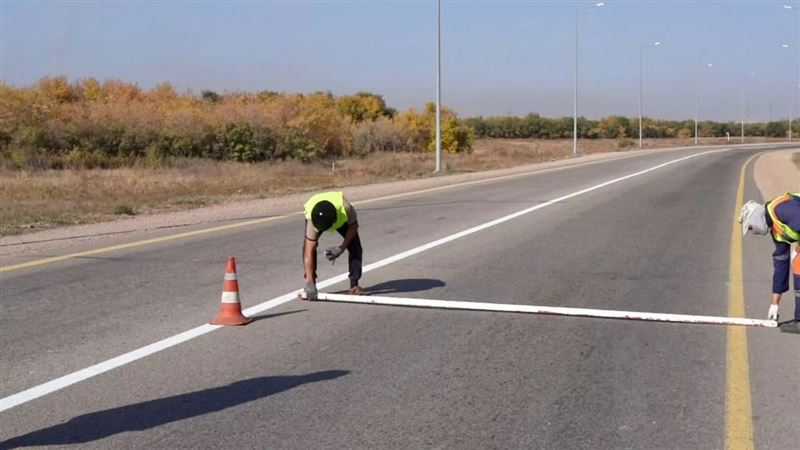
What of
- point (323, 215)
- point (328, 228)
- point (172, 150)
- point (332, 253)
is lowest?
point (332, 253)

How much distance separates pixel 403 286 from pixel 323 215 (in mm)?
1633

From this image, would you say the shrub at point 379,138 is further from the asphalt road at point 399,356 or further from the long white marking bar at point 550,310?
the long white marking bar at point 550,310

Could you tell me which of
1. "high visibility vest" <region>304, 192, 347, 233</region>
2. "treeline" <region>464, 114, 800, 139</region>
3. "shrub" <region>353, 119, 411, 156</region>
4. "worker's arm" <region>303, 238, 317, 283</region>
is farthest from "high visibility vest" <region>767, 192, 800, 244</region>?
"treeline" <region>464, 114, 800, 139</region>

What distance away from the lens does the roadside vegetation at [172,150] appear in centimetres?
2248

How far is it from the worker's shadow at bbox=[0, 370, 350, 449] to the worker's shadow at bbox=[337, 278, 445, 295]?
3230 mm

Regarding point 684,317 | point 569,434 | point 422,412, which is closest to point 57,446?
point 422,412

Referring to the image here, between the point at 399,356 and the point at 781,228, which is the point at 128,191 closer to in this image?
the point at 399,356

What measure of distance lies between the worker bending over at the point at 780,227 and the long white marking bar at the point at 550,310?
360mm

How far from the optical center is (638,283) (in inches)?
391

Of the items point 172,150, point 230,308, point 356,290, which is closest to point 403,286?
point 356,290

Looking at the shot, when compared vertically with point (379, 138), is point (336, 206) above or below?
below

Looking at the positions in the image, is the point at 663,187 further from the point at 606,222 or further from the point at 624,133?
the point at 624,133

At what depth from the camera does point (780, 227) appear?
7.34 meters

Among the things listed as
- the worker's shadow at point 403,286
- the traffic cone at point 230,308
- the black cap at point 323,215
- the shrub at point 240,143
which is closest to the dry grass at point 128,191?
the worker's shadow at point 403,286
